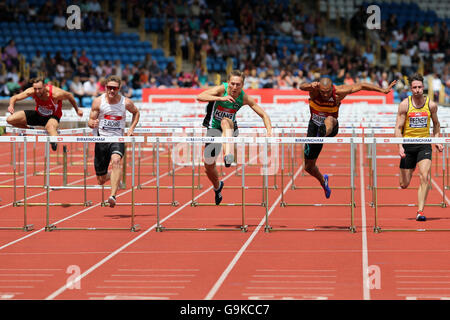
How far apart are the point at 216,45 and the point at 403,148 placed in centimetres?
2459

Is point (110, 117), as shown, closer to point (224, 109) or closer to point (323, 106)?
point (224, 109)

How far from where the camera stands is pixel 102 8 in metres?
35.6

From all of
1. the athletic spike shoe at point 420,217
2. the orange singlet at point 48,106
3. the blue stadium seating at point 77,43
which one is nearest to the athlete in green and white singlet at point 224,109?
the athletic spike shoe at point 420,217

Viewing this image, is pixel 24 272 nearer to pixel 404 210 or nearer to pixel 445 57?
pixel 404 210

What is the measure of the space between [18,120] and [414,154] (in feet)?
21.5

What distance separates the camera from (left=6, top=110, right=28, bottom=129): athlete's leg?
554 inches

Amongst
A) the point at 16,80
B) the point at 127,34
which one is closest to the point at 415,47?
the point at 127,34

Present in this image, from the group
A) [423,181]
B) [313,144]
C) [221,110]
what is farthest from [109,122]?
[423,181]

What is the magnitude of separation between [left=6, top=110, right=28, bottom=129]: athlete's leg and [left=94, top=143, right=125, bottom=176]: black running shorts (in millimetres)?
2933

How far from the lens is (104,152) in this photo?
38.1ft

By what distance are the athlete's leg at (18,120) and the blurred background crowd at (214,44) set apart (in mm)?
13991

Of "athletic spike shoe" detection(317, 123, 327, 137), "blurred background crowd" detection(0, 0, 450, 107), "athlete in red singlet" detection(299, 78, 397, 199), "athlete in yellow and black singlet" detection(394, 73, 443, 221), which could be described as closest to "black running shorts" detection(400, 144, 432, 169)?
"athlete in yellow and black singlet" detection(394, 73, 443, 221)

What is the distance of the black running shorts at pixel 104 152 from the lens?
11.3 m

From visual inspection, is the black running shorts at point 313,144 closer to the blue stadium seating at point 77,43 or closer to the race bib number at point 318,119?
the race bib number at point 318,119
